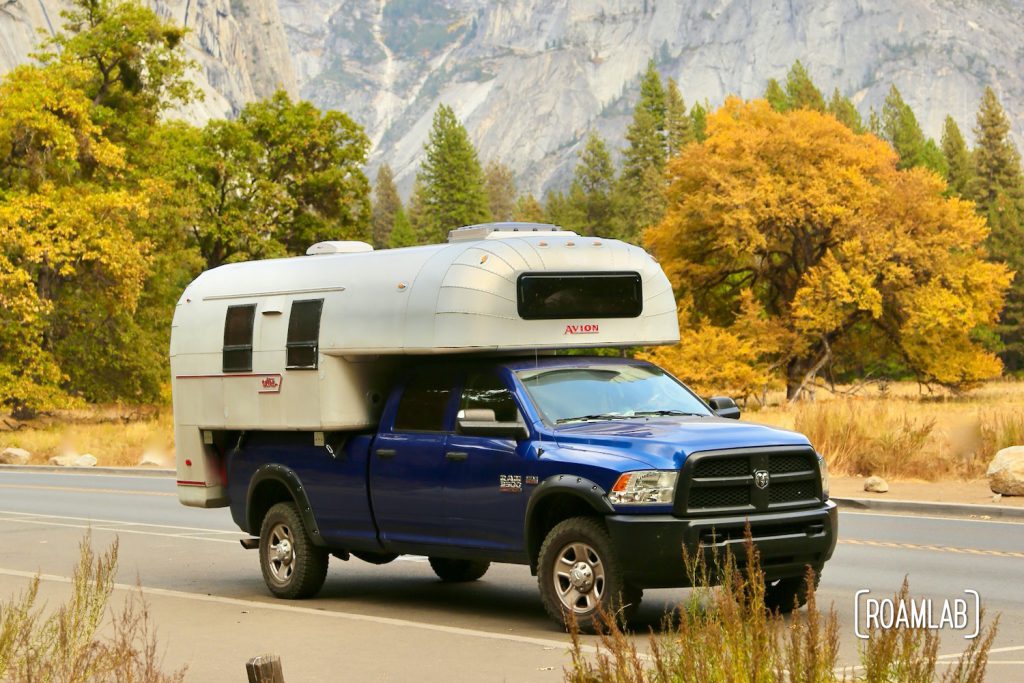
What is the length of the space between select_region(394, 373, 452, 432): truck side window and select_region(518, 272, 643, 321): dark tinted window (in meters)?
0.91

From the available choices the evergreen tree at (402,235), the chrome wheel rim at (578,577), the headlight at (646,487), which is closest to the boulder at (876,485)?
the chrome wheel rim at (578,577)

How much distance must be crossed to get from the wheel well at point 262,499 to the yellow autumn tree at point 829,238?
3455 centimetres

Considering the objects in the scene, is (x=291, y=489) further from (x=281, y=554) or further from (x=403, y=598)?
(x=403, y=598)

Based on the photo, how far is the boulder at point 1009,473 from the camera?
18.2 metres

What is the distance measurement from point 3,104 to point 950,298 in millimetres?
30056

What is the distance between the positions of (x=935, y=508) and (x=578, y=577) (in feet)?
30.2

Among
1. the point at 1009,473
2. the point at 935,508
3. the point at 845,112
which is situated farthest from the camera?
the point at 845,112

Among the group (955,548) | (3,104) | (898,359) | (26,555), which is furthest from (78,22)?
(955,548)

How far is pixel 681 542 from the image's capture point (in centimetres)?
963

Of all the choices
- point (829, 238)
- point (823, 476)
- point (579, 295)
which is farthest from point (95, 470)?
point (829, 238)

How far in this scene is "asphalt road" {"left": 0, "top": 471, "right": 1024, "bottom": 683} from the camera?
941 cm

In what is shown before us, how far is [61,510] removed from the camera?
74.4 ft

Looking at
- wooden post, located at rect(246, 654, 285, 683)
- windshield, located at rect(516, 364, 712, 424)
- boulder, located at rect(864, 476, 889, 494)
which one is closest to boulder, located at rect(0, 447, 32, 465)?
boulder, located at rect(864, 476, 889, 494)

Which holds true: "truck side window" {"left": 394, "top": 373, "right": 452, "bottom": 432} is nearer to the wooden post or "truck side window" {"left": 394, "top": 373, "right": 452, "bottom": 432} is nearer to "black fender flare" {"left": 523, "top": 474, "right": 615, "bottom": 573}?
"black fender flare" {"left": 523, "top": 474, "right": 615, "bottom": 573}
